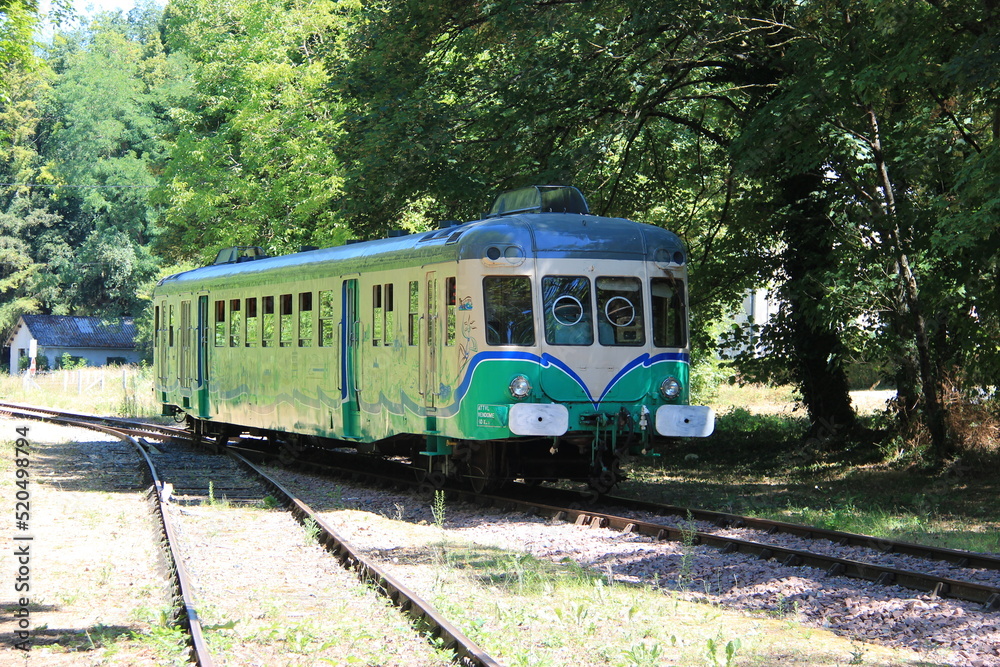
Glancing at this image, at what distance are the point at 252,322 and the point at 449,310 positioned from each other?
6.54 meters

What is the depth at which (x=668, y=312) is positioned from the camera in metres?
13.9

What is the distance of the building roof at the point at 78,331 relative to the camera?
6688cm

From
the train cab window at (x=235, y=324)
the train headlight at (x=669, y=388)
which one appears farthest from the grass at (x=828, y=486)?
the train cab window at (x=235, y=324)

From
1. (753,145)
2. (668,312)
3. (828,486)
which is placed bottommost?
(828,486)

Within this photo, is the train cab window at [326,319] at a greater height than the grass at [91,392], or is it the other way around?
the train cab window at [326,319]

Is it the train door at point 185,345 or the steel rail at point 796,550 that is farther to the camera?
the train door at point 185,345

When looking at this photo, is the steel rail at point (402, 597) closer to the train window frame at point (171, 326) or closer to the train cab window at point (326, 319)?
the train cab window at point (326, 319)

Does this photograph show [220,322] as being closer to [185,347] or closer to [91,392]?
[185,347]

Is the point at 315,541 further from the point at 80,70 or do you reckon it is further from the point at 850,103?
the point at 80,70

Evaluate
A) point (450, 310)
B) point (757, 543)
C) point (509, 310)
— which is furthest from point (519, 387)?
point (757, 543)

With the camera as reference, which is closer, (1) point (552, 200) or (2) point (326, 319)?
(1) point (552, 200)

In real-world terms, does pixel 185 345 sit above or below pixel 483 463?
above

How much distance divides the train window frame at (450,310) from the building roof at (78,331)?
190 feet

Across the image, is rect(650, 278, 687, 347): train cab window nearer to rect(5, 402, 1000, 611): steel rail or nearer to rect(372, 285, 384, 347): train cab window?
rect(5, 402, 1000, 611): steel rail
